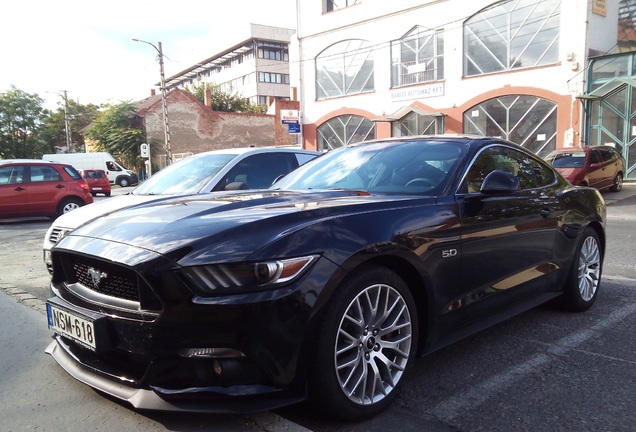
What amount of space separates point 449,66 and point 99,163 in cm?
2623

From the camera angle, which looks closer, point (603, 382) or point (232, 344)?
point (232, 344)

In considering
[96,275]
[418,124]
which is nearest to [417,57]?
[418,124]

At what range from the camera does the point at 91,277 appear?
2.73 meters

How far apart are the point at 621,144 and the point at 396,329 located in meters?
21.4

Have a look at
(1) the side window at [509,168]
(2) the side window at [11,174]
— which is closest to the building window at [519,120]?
(2) the side window at [11,174]

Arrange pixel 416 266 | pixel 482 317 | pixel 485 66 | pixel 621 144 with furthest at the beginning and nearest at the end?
pixel 485 66 → pixel 621 144 → pixel 482 317 → pixel 416 266

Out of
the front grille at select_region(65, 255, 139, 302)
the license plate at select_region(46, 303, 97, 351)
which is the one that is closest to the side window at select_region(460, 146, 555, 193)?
the front grille at select_region(65, 255, 139, 302)

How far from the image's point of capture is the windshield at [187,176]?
20.4ft

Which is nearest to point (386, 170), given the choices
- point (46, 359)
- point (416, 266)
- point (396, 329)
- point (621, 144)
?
point (416, 266)

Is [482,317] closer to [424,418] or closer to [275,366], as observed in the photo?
[424,418]

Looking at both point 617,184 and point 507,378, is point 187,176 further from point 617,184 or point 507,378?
point 617,184

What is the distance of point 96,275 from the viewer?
8.80 ft

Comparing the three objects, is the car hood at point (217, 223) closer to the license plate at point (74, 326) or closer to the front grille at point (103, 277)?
the front grille at point (103, 277)

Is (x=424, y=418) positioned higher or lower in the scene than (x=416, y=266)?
lower
